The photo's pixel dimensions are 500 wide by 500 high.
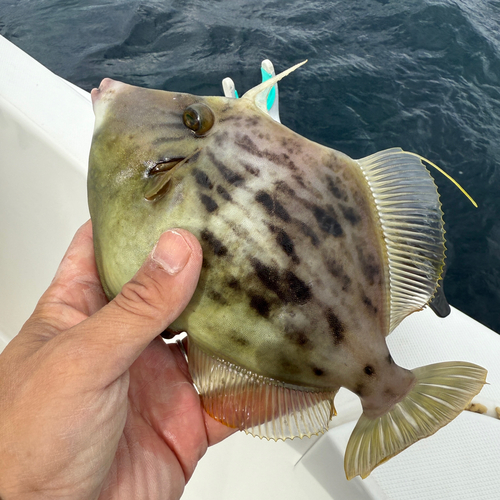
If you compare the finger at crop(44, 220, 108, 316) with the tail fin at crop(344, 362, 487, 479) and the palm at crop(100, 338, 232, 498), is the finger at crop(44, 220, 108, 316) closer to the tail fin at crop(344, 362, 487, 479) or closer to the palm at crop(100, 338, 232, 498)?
the palm at crop(100, 338, 232, 498)

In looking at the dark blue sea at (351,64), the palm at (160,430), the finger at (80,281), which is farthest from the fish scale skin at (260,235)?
the dark blue sea at (351,64)

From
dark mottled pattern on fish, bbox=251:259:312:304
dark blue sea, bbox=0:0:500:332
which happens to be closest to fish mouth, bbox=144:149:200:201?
dark mottled pattern on fish, bbox=251:259:312:304

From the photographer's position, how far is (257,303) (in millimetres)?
1640

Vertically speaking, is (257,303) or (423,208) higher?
(423,208)

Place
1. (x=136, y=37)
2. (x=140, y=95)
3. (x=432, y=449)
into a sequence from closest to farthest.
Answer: (x=140, y=95) < (x=432, y=449) < (x=136, y=37)

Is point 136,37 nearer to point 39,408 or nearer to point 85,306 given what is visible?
point 85,306

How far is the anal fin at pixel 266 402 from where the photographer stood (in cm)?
188

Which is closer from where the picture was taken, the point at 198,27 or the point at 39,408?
the point at 39,408

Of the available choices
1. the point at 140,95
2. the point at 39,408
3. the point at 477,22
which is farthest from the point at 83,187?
the point at 477,22

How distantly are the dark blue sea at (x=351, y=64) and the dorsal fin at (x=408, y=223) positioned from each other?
12.5 ft

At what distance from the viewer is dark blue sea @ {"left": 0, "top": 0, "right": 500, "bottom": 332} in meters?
6.00

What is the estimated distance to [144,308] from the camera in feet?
5.33

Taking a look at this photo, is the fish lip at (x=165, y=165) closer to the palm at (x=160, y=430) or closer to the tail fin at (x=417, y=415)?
the palm at (x=160, y=430)

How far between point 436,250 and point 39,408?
63.1 inches
